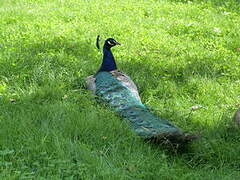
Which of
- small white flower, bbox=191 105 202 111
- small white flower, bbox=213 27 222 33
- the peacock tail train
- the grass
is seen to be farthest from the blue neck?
small white flower, bbox=213 27 222 33

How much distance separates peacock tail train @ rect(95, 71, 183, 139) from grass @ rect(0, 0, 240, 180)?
0.33ft

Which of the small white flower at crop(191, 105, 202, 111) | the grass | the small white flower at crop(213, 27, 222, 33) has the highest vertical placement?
the small white flower at crop(213, 27, 222, 33)

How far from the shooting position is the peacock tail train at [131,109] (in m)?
3.50

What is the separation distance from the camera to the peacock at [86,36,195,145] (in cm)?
347

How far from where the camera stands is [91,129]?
12.6 feet

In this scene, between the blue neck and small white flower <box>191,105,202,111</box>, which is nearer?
small white flower <box>191,105,202,111</box>

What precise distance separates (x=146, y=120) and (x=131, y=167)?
0.54 meters

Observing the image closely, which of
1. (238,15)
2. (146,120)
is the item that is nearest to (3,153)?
(146,120)

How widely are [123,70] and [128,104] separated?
1519 millimetres

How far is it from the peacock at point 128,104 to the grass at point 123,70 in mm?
101

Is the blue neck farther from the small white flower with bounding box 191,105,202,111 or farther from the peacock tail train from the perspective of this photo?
the small white flower with bounding box 191,105,202,111

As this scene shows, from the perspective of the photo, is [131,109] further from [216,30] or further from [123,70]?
[216,30]

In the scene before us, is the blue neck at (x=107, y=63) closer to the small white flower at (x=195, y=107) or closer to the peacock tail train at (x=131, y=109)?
the peacock tail train at (x=131, y=109)

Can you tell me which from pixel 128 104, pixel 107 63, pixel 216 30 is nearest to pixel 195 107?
pixel 128 104
